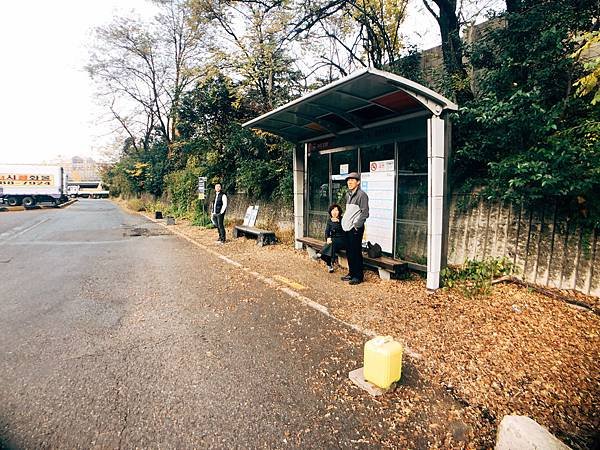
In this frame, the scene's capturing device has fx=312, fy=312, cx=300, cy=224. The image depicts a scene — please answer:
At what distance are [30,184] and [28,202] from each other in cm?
144

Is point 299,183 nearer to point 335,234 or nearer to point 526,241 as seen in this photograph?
point 335,234

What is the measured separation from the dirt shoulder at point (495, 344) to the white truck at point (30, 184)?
94.1 ft

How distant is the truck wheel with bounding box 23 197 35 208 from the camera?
79.7 ft

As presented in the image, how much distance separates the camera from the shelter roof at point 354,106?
434 centimetres

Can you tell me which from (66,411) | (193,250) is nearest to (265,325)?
(66,411)

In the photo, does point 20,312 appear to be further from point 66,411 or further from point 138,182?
point 138,182

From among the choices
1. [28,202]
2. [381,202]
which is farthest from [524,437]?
[28,202]

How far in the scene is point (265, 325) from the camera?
12.8 ft

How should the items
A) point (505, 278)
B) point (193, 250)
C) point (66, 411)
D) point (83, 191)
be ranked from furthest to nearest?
point (83, 191) < point (193, 250) < point (505, 278) < point (66, 411)

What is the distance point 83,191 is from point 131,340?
7291 centimetres

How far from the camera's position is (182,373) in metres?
2.87

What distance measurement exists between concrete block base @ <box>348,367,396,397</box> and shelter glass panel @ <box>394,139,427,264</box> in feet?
10.4

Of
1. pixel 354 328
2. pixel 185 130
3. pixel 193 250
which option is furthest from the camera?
pixel 185 130

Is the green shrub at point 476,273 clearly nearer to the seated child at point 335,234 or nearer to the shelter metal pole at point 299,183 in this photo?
the seated child at point 335,234
